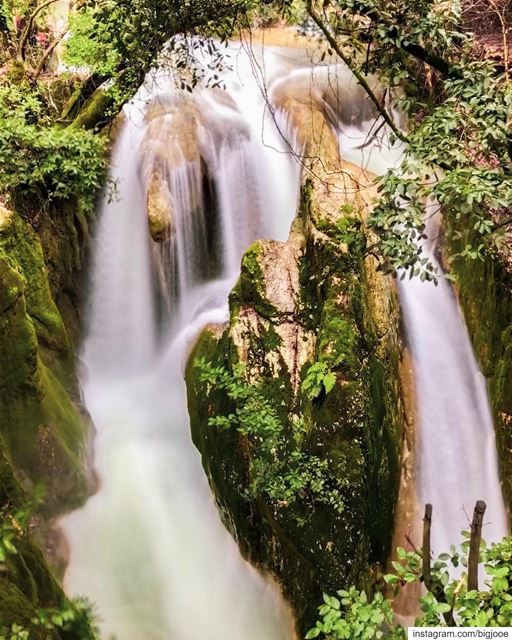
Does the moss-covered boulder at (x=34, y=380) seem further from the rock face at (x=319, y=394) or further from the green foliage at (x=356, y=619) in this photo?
the green foliage at (x=356, y=619)

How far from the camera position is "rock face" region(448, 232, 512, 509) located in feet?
18.3

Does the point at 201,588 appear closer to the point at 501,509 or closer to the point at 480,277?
the point at 501,509

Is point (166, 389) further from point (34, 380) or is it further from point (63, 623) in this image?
point (63, 623)

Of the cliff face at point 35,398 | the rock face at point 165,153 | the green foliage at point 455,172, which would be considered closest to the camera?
the green foliage at point 455,172

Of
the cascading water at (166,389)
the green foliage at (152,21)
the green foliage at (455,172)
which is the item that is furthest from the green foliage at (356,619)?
the green foliage at (152,21)

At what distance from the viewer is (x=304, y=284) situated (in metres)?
5.28

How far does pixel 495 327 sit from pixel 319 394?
2815 millimetres

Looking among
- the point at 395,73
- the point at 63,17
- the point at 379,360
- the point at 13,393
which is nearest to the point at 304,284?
the point at 379,360

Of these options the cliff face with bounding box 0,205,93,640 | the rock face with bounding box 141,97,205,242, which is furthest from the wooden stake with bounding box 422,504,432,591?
the rock face with bounding box 141,97,205,242

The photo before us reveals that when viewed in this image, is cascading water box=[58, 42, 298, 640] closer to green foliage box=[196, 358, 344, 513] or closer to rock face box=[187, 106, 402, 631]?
rock face box=[187, 106, 402, 631]

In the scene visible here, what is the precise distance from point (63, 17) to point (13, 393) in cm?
816

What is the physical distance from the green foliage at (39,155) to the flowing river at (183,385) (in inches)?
52.0

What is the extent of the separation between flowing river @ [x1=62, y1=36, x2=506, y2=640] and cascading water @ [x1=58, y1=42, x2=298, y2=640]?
0.02 meters

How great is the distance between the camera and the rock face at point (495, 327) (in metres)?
5.58
